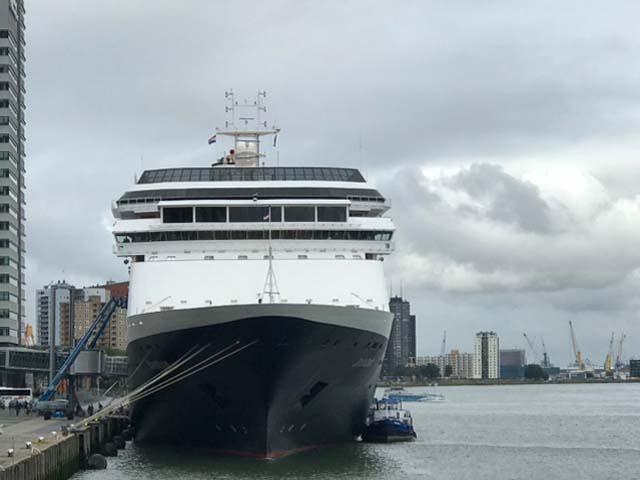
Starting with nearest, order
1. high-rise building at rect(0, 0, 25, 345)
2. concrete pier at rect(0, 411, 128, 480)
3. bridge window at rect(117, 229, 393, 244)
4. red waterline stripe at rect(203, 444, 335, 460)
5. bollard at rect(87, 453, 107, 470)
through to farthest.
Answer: concrete pier at rect(0, 411, 128, 480) < red waterline stripe at rect(203, 444, 335, 460) < bollard at rect(87, 453, 107, 470) < bridge window at rect(117, 229, 393, 244) < high-rise building at rect(0, 0, 25, 345)

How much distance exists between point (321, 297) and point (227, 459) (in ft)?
24.2

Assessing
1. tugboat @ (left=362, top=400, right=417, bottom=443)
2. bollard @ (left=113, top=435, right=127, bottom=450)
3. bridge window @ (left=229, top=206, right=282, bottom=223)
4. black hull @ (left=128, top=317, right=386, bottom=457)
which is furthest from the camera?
tugboat @ (left=362, top=400, right=417, bottom=443)

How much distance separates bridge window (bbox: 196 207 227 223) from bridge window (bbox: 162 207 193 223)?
1.21 feet

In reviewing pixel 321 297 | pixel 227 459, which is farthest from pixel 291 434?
pixel 321 297

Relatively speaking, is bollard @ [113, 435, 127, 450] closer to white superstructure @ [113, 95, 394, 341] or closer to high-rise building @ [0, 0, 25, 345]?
white superstructure @ [113, 95, 394, 341]

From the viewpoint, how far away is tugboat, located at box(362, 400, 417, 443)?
2078 inches

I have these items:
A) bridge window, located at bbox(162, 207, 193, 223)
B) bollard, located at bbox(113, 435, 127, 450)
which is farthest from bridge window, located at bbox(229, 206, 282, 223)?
bollard, located at bbox(113, 435, 127, 450)

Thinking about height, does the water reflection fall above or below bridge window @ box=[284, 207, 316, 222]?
below

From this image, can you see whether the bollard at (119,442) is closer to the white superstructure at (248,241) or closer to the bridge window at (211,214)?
the white superstructure at (248,241)

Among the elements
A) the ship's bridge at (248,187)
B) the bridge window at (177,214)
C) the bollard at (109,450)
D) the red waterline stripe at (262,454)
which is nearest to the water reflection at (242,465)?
the red waterline stripe at (262,454)

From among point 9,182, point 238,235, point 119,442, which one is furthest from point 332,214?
point 9,182

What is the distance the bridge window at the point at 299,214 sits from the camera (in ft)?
155

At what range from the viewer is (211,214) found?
4700cm

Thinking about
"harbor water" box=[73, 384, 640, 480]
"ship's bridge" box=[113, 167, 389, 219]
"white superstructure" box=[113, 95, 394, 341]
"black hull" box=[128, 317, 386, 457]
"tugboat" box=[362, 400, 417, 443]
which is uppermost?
"ship's bridge" box=[113, 167, 389, 219]
